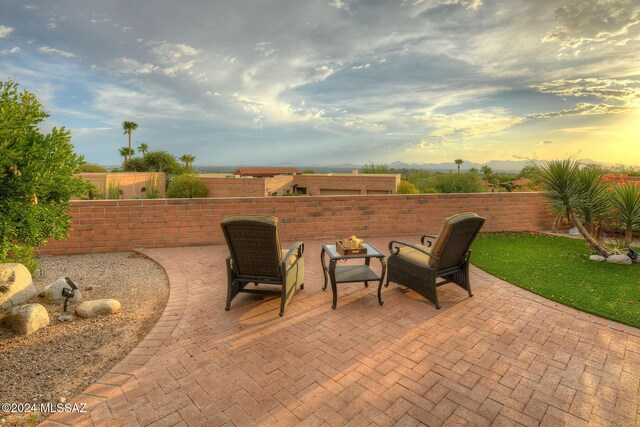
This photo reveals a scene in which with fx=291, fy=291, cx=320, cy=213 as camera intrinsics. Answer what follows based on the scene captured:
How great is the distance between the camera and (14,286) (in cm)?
384

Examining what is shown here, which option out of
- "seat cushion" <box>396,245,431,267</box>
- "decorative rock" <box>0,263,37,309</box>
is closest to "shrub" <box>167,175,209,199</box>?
"decorative rock" <box>0,263,37,309</box>

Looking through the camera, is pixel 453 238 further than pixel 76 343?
Yes

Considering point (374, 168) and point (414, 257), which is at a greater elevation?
point (374, 168)

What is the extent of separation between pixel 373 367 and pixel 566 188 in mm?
7133

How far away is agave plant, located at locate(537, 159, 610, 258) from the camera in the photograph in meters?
6.95

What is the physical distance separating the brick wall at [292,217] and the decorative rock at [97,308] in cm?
360

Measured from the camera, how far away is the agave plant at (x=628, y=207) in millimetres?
7059

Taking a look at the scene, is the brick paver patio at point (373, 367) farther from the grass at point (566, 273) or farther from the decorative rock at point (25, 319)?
the decorative rock at point (25, 319)

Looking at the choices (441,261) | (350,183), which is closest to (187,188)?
(350,183)

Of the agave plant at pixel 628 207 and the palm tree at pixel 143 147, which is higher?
the palm tree at pixel 143 147

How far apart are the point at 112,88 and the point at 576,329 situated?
125ft

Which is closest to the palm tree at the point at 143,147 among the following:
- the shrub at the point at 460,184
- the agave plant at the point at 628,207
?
the shrub at the point at 460,184

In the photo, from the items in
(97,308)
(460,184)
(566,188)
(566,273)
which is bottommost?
(97,308)

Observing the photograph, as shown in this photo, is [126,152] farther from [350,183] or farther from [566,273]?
[566,273]
